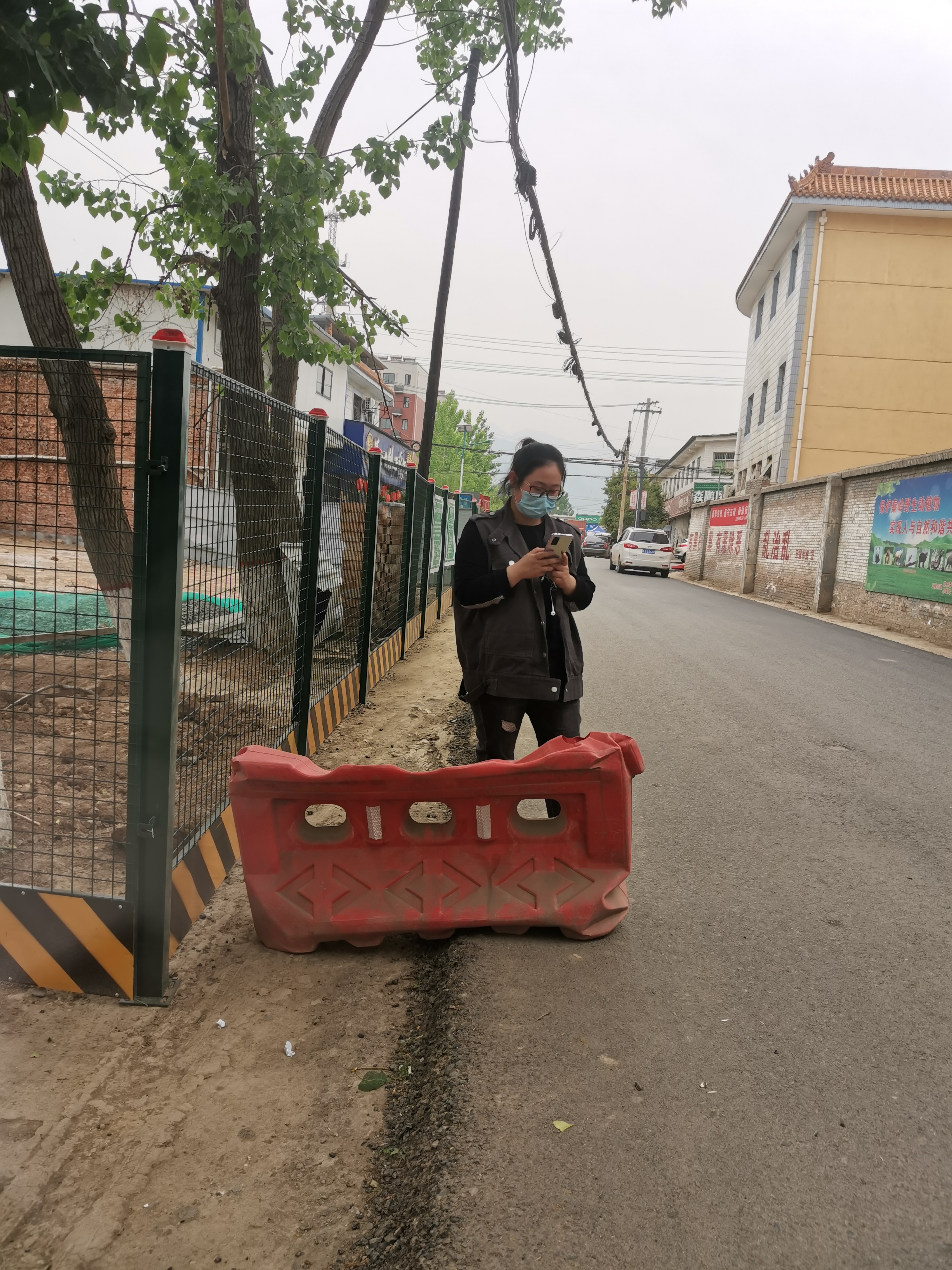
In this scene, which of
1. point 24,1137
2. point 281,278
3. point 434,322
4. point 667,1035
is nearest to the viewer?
point 24,1137

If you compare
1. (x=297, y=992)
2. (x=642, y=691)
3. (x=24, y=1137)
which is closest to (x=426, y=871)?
(x=297, y=992)

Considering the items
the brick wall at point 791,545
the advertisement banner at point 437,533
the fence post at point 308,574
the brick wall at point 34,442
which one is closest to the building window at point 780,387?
the brick wall at point 791,545

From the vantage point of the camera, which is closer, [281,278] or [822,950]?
[822,950]

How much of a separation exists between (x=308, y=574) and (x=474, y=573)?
77.0 inches

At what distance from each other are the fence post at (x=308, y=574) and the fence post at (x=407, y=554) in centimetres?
418

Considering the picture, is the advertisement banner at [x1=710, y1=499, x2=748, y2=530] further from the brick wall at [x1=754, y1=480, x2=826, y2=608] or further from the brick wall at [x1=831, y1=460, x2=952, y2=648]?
the brick wall at [x1=831, y1=460, x2=952, y2=648]

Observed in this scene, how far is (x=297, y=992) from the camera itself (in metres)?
3.21

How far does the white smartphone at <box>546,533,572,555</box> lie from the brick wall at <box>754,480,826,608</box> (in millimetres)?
18427

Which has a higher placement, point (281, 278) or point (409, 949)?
point (281, 278)

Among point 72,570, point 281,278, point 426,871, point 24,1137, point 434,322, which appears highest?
point 434,322

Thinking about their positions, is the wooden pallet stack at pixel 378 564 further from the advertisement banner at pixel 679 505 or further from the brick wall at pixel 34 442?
the advertisement banner at pixel 679 505

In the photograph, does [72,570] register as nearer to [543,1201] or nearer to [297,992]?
[297,992]

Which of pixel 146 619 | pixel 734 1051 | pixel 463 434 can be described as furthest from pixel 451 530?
pixel 463 434

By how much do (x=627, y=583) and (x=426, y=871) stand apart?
25217 millimetres
